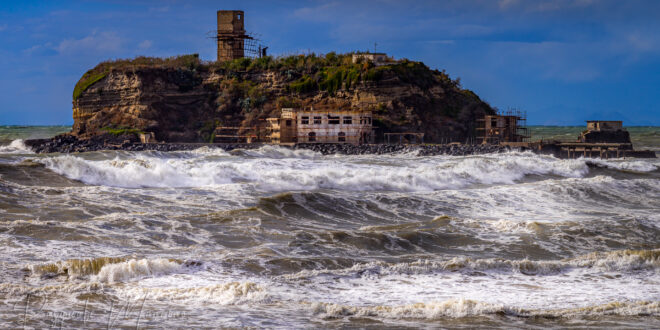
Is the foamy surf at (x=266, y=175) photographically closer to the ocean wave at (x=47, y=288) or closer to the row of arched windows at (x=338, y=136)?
the ocean wave at (x=47, y=288)

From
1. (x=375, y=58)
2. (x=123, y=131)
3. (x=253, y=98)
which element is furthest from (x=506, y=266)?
(x=123, y=131)

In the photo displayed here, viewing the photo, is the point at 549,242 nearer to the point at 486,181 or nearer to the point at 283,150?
the point at 486,181

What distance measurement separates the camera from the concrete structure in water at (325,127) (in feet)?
174

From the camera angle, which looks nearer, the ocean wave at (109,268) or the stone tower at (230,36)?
the ocean wave at (109,268)

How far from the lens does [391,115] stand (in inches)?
2153

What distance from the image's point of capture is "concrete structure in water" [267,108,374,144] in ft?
174

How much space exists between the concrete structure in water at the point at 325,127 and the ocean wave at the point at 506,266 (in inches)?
1612

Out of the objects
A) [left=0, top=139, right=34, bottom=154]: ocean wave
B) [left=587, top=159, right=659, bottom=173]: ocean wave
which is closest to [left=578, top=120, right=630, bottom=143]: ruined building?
[left=587, top=159, right=659, bottom=173]: ocean wave

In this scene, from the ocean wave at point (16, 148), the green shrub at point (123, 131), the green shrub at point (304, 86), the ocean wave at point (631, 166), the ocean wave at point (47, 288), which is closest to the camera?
the ocean wave at point (47, 288)

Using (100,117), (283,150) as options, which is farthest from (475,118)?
(100,117)

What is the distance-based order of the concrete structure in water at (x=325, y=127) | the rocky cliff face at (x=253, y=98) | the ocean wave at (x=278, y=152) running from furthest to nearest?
the rocky cliff face at (x=253, y=98) < the concrete structure in water at (x=325, y=127) < the ocean wave at (x=278, y=152)

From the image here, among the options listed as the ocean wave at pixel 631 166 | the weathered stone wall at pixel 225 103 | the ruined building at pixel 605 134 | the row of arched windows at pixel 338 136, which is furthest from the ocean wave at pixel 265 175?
the ruined building at pixel 605 134

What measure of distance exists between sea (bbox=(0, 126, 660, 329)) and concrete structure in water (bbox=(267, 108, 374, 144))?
1156 inches

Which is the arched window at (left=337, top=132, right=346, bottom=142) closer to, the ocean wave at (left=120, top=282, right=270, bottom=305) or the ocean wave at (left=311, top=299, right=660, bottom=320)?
the ocean wave at (left=120, top=282, right=270, bottom=305)
